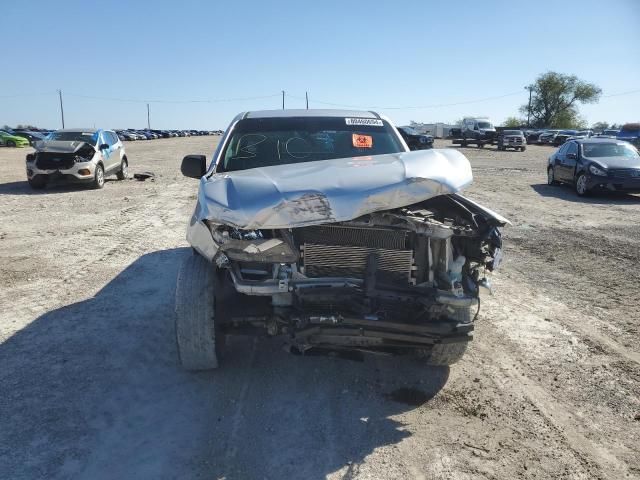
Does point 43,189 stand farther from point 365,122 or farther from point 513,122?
point 513,122

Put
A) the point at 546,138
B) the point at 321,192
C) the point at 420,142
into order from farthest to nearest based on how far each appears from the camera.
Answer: the point at 546,138 → the point at 420,142 → the point at 321,192

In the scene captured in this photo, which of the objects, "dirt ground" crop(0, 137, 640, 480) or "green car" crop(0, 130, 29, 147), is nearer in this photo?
"dirt ground" crop(0, 137, 640, 480)

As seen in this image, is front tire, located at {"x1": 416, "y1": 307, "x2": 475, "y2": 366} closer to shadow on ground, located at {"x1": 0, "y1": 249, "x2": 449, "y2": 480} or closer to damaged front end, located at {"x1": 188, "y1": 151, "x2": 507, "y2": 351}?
shadow on ground, located at {"x1": 0, "y1": 249, "x2": 449, "y2": 480}

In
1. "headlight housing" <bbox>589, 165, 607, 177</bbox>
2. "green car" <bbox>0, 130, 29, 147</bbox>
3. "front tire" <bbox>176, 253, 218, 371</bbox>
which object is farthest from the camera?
"green car" <bbox>0, 130, 29, 147</bbox>

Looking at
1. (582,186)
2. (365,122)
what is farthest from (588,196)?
(365,122)

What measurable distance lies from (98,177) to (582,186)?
43.1 feet

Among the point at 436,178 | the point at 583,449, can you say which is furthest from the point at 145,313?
the point at 583,449

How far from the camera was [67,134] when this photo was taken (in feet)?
48.3

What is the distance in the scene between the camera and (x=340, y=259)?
3.24 metres

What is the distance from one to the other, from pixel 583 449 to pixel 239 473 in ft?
6.49

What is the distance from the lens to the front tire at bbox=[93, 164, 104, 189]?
13680 millimetres

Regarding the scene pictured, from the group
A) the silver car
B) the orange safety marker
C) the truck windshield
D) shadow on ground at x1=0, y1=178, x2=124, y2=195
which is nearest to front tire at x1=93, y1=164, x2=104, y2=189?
the silver car

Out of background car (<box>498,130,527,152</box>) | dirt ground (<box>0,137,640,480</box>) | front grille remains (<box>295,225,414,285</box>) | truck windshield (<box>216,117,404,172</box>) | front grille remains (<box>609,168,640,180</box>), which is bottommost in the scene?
dirt ground (<box>0,137,640,480</box>)

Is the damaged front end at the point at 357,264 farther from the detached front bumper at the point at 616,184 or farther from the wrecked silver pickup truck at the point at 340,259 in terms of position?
the detached front bumper at the point at 616,184
